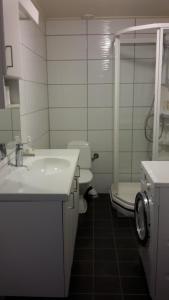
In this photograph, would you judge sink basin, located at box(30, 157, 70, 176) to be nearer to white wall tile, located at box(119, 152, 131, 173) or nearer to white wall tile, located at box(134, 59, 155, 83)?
white wall tile, located at box(119, 152, 131, 173)

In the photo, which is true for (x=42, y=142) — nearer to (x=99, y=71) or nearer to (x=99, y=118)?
(x=99, y=118)

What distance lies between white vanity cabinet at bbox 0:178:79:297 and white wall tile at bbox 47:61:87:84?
7.25ft

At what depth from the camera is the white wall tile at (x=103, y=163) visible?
3613mm

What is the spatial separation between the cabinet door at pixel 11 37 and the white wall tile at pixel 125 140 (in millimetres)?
1860

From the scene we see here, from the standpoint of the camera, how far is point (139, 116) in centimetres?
334

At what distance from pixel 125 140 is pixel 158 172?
1.55 metres

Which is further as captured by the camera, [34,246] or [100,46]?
[100,46]

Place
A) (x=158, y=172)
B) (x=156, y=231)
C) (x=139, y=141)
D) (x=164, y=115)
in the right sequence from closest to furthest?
(x=156, y=231) → (x=158, y=172) → (x=164, y=115) → (x=139, y=141)

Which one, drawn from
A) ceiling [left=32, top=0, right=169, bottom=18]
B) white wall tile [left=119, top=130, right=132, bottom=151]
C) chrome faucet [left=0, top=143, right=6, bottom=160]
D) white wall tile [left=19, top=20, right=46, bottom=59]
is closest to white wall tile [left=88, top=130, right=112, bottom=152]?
white wall tile [left=119, top=130, right=132, bottom=151]

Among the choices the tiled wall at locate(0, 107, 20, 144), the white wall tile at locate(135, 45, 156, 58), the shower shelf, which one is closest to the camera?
the tiled wall at locate(0, 107, 20, 144)

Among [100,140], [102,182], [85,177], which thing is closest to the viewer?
[85,177]

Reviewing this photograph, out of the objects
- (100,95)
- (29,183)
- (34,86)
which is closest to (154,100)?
(100,95)

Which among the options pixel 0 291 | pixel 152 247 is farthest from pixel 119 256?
pixel 0 291

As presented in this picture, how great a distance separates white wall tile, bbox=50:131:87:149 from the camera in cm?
358
